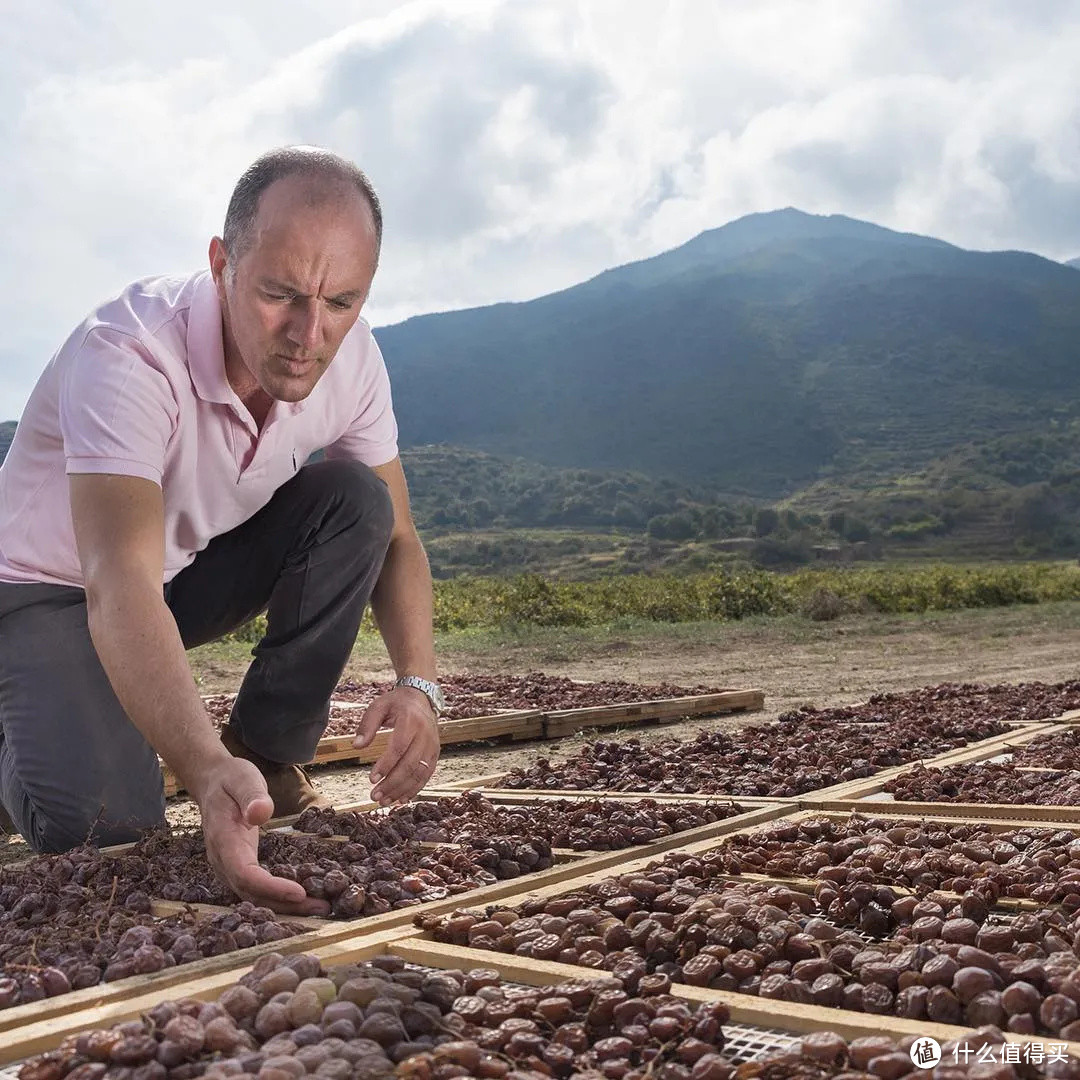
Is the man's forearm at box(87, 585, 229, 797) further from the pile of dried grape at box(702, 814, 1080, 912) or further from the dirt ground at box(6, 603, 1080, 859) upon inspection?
the dirt ground at box(6, 603, 1080, 859)

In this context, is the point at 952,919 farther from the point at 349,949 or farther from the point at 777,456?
the point at 777,456

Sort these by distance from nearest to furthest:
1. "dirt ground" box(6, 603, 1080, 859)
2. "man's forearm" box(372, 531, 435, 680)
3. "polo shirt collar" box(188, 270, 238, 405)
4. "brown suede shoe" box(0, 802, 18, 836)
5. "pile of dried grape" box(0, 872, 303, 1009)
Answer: "pile of dried grape" box(0, 872, 303, 1009), "polo shirt collar" box(188, 270, 238, 405), "man's forearm" box(372, 531, 435, 680), "brown suede shoe" box(0, 802, 18, 836), "dirt ground" box(6, 603, 1080, 859)

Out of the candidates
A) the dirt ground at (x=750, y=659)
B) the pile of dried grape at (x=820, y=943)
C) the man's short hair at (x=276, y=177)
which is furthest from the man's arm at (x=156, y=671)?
the dirt ground at (x=750, y=659)

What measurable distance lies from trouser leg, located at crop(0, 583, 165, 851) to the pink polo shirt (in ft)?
0.50

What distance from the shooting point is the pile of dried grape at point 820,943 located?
199cm

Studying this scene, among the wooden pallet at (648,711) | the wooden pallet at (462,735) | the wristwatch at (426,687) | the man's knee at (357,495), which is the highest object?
the man's knee at (357,495)

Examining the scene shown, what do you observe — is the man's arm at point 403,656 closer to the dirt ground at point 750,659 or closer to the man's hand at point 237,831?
the man's hand at point 237,831

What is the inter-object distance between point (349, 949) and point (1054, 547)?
7283 cm

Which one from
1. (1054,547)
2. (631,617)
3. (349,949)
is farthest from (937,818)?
(1054,547)

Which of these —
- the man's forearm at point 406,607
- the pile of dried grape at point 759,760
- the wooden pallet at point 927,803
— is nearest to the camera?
the wooden pallet at point 927,803

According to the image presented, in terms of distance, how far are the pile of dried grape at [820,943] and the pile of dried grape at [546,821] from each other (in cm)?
51

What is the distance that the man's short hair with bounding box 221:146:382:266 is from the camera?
3148 mm

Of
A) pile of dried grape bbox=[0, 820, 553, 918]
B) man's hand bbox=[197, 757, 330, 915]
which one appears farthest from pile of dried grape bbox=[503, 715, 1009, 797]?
man's hand bbox=[197, 757, 330, 915]

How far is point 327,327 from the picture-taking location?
10.6 ft
